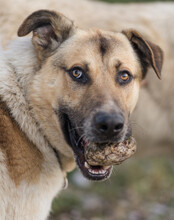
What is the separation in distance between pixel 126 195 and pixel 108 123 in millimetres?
3831

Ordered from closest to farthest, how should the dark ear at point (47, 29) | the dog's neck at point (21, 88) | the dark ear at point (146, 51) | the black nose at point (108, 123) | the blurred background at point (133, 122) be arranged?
the black nose at point (108, 123) < the dog's neck at point (21, 88) < the dark ear at point (47, 29) < the dark ear at point (146, 51) < the blurred background at point (133, 122)

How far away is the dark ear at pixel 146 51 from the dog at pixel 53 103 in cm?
3

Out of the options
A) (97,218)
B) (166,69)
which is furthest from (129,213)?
(166,69)

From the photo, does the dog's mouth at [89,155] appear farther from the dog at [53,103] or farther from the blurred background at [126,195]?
the blurred background at [126,195]

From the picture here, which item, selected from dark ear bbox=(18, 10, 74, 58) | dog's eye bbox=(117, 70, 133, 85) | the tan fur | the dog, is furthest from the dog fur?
the tan fur

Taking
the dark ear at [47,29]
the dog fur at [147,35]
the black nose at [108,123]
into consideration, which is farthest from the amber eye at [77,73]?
the dog fur at [147,35]

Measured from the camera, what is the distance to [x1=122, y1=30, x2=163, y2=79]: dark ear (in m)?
3.83

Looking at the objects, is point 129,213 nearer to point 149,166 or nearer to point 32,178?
point 149,166

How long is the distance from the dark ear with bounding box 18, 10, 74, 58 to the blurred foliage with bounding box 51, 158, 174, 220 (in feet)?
9.92

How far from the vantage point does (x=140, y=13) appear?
219 inches

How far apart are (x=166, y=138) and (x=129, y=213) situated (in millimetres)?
1418

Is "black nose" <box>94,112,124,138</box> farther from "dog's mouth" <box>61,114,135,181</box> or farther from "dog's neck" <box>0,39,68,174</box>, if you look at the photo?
"dog's neck" <box>0,39,68,174</box>

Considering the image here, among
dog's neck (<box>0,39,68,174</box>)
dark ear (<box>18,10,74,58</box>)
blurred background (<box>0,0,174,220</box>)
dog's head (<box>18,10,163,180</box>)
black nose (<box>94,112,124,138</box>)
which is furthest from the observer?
blurred background (<box>0,0,174,220</box>)

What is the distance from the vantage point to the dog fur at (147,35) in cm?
→ 520
